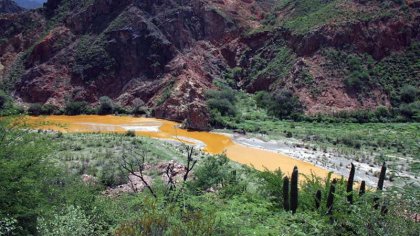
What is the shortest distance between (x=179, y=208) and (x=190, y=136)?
127ft

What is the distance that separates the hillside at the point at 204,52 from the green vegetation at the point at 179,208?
35990 mm

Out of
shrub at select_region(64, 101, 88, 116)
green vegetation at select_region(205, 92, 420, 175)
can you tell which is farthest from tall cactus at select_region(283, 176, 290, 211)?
shrub at select_region(64, 101, 88, 116)

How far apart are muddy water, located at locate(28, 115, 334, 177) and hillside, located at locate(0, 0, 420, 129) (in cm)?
303

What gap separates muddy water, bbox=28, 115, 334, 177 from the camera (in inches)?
1562

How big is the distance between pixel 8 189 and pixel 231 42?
68.3 m

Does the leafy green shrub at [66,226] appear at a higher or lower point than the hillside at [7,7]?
lower

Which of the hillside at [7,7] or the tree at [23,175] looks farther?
the hillside at [7,7]

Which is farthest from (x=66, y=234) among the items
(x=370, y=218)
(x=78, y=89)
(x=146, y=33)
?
(x=146, y=33)

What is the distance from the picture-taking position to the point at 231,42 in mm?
79625

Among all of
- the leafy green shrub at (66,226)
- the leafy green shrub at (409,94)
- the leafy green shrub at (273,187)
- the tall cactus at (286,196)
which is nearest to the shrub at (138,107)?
the leafy green shrub at (409,94)

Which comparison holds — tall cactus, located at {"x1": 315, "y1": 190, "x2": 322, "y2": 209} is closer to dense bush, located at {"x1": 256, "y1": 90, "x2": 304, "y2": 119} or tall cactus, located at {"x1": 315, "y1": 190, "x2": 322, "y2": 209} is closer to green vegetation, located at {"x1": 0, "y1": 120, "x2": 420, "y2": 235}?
green vegetation, located at {"x1": 0, "y1": 120, "x2": 420, "y2": 235}

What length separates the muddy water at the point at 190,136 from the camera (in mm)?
39662

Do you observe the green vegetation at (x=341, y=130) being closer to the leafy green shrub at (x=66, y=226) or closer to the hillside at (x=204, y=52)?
the hillside at (x=204, y=52)

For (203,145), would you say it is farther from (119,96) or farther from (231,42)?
(231,42)
